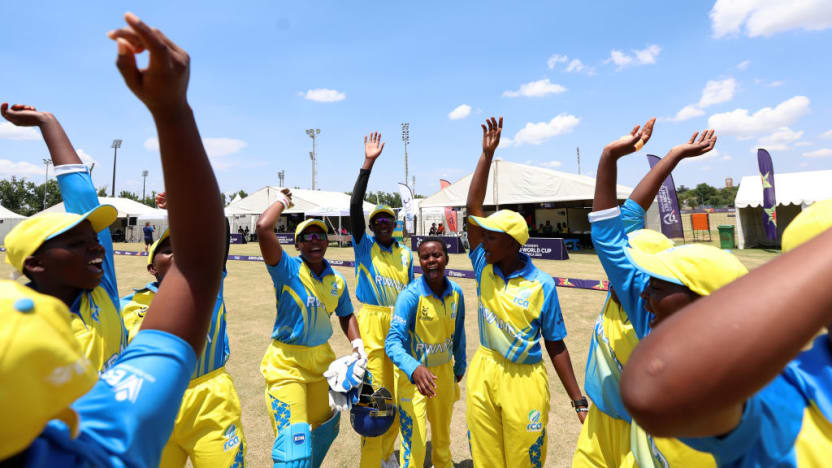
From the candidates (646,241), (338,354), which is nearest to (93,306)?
(646,241)

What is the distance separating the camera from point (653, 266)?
1542mm

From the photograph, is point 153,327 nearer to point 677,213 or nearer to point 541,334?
point 541,334

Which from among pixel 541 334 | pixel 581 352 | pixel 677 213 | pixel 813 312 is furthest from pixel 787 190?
pixel 813 312

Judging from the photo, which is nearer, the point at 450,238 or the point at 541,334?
the point at 541,334

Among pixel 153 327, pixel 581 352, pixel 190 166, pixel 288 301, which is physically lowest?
pixel 581 352

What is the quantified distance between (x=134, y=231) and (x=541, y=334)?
4182 cm

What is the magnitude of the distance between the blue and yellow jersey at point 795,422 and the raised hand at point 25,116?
3487mm

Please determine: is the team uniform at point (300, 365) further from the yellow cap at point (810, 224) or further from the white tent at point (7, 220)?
the white tent at point (7, 220)

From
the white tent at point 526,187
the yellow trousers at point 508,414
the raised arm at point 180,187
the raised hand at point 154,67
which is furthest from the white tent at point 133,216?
the raised hand at point 154,67

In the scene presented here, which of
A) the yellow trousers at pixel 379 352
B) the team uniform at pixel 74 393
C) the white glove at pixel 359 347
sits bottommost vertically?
the yellow trousers at pixel 379 352

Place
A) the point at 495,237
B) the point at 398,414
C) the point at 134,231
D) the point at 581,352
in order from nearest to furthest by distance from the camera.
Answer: the point at 495,237
the point at 398,414
the point at 581,352
the point at 134,231

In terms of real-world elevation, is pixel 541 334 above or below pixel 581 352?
above

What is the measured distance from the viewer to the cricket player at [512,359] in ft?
9.37

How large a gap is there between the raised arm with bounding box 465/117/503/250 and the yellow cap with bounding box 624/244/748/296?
1923 millimetres
